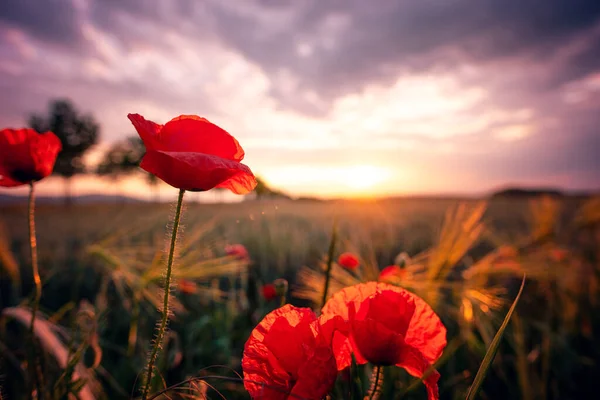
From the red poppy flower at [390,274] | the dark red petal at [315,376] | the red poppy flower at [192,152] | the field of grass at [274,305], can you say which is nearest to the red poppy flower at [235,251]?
the field of grass at [274,305]

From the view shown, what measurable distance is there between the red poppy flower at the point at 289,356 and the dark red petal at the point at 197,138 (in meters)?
0.21

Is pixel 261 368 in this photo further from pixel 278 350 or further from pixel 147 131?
pixel 147 131

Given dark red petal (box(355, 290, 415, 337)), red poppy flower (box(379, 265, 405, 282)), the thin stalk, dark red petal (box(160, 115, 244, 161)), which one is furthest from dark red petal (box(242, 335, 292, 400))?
red poppy flower (box(379, 265, 405, 282))

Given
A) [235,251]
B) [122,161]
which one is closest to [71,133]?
[122,161]

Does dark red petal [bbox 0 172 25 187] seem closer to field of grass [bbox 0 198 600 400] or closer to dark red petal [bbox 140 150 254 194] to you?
field of grass [bbox 0 198 600 400]

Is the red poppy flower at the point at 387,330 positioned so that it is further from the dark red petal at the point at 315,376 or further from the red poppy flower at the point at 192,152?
the red poppy flower at the point at 192,152

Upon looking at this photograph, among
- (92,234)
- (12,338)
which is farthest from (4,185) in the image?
(92,234)

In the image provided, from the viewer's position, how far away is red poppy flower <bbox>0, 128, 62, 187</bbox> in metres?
0.61

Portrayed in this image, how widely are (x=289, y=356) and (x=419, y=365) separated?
158 millimetres

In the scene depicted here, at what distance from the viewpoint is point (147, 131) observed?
41 centimetres

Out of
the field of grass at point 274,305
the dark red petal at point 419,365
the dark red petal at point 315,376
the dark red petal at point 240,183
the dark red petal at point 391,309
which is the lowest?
the field of grass at point 274,305

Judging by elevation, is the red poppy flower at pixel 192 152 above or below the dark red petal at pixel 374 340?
above

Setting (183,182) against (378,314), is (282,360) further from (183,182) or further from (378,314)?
(183,182)

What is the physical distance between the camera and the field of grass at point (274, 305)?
0.88 metres
